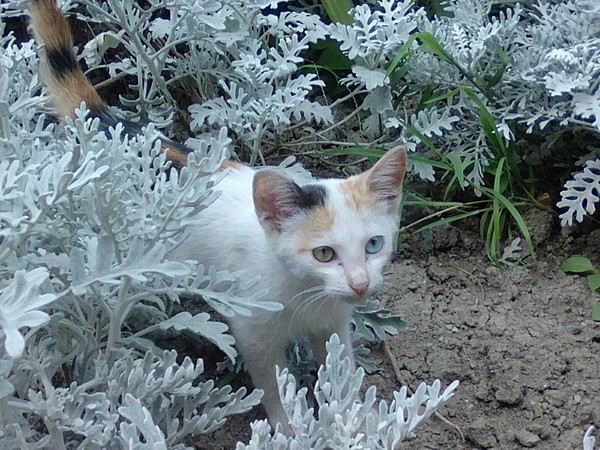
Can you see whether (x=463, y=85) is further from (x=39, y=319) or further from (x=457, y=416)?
(x=39, y=319)

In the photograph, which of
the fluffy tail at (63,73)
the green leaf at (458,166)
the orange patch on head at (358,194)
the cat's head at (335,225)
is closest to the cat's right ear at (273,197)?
the cat's head at (335,225)

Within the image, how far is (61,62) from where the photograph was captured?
2.08m

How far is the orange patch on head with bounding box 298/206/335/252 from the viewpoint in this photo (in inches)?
66.0

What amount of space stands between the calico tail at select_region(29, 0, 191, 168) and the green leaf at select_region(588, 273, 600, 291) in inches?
41.6

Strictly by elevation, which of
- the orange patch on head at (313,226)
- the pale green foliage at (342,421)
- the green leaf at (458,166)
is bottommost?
the green leaf at (458,166)

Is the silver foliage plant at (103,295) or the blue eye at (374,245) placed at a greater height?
the silver foliage plant at (103,295)

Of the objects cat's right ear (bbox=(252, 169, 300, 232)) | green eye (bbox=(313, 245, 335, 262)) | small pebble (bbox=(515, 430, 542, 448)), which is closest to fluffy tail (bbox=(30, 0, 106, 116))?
cat's right ear (bbox=(252, 169, 300, 232))

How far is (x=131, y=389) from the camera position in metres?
1.49

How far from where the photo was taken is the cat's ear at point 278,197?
1.66 m

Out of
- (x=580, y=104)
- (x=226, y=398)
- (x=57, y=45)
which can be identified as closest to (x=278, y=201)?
(x=226, y=398)

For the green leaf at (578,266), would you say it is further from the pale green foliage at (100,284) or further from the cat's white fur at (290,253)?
the pale green foliage at (100,284)

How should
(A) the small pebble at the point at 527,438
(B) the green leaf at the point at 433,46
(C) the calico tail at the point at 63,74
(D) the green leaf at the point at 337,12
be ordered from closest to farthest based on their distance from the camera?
(A) the small pebble at the point at 527,438 < (C) the calico tail at the point at 63,74 < (B) the green leaf at the point at 433,46 < (D) the green leaf at the point at 337,12

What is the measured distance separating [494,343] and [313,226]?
2.08 feet

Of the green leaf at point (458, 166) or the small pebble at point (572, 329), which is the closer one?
the small pebble at point (572, 329)
